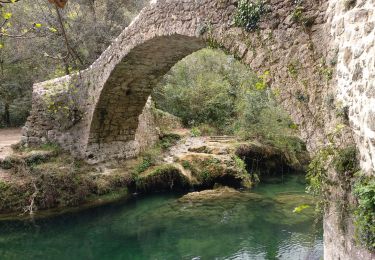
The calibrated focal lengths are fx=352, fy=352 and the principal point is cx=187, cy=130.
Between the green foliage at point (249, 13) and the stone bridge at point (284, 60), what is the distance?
8 centimetres

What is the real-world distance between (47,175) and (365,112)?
25.3ft

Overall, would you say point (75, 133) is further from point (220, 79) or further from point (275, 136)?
point (220, 79)

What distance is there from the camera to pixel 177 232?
7359mm

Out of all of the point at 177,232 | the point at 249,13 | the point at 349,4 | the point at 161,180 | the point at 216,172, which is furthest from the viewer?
the point at 161,180

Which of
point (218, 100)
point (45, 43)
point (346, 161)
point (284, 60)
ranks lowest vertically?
point (346, 161)

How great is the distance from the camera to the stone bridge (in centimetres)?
293

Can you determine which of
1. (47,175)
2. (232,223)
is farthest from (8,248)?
(232,223)

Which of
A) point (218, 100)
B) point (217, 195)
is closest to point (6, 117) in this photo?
point (218, 100)

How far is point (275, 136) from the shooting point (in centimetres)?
1152

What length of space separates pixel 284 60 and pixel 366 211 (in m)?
2.25

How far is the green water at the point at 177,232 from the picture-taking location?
21.1 ft

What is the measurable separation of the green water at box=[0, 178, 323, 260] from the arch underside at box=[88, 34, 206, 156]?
2.27 m

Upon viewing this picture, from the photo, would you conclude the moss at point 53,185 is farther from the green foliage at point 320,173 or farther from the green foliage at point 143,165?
the green foliage at point 320,173

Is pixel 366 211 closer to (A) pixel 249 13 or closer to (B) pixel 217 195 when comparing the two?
(A) pixel 249 13
